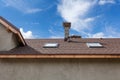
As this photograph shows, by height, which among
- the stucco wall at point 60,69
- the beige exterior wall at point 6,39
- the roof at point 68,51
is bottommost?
the stucco wall at point 60,69

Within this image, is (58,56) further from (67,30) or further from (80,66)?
(67,30)

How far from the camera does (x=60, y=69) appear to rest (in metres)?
12.2

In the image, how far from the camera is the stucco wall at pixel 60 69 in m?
12.1

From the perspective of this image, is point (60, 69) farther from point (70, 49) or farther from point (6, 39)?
point (6, 39)

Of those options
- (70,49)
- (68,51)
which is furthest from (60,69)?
(70,49)

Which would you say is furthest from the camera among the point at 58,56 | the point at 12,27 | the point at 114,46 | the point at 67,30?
the point at 67,30

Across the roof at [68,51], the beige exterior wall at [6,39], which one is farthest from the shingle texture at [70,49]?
the beige exterior wall at [6,39]

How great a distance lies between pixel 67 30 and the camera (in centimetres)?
1759

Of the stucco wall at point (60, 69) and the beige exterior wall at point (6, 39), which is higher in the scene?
the beige exterior wall at point (6, 39)

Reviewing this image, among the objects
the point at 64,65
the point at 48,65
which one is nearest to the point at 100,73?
the point at 64,65

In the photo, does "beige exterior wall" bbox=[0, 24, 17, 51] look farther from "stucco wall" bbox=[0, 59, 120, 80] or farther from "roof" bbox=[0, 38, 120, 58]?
"stucco wall" bbox=[0, 59, 120, 80]

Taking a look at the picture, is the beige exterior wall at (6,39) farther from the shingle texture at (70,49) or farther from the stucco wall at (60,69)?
the stucco wall at (60,69)

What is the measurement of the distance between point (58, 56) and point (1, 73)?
3.10 meters

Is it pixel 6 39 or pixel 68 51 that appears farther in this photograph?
pixel 6 39
